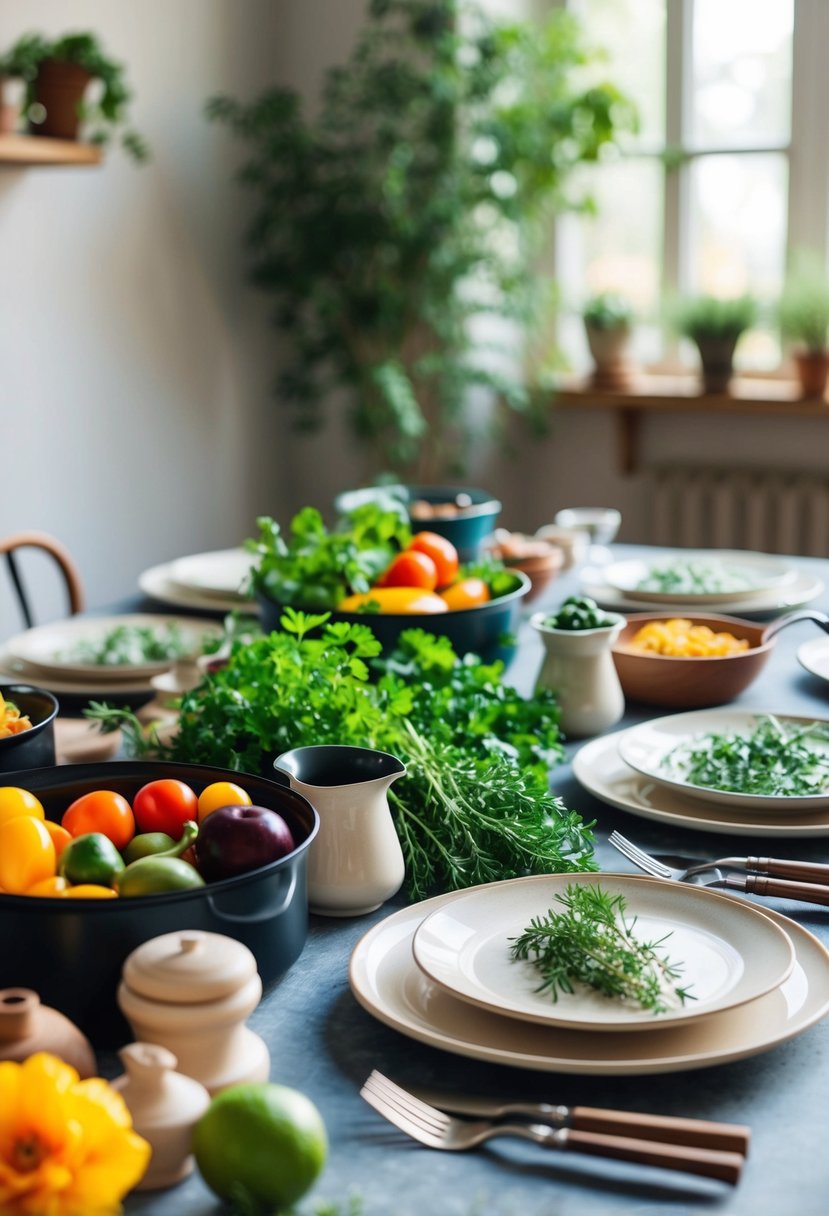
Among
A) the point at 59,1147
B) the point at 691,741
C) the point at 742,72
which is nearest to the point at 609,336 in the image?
the point at 742,72

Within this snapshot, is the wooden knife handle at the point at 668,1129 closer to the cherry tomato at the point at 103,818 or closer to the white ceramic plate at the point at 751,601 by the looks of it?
the cherry tomato at the point at 103,818

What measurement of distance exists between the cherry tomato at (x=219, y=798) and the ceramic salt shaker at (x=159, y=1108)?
0.30m

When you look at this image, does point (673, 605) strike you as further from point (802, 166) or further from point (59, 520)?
point (802, 166)

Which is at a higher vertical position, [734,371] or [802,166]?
[802,166]

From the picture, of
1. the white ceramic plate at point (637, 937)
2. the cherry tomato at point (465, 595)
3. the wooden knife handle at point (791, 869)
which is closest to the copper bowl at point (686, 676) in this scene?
the cherry tomato at point (465, 595)

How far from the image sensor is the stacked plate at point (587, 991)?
80 centimetres

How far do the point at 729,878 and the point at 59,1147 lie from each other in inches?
24.3

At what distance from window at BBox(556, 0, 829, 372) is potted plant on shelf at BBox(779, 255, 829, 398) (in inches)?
3.6

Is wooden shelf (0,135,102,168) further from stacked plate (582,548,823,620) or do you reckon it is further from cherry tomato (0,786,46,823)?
cherry tomato (0,786,46,823)

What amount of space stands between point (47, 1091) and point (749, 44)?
12.7 feet

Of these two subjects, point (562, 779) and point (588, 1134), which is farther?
point (562, 779)

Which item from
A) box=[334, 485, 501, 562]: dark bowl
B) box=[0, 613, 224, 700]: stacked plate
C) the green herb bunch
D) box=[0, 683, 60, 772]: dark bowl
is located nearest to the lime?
the green herb bunch

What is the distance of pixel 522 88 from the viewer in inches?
150

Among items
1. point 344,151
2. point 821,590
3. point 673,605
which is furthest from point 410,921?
point 344,151
